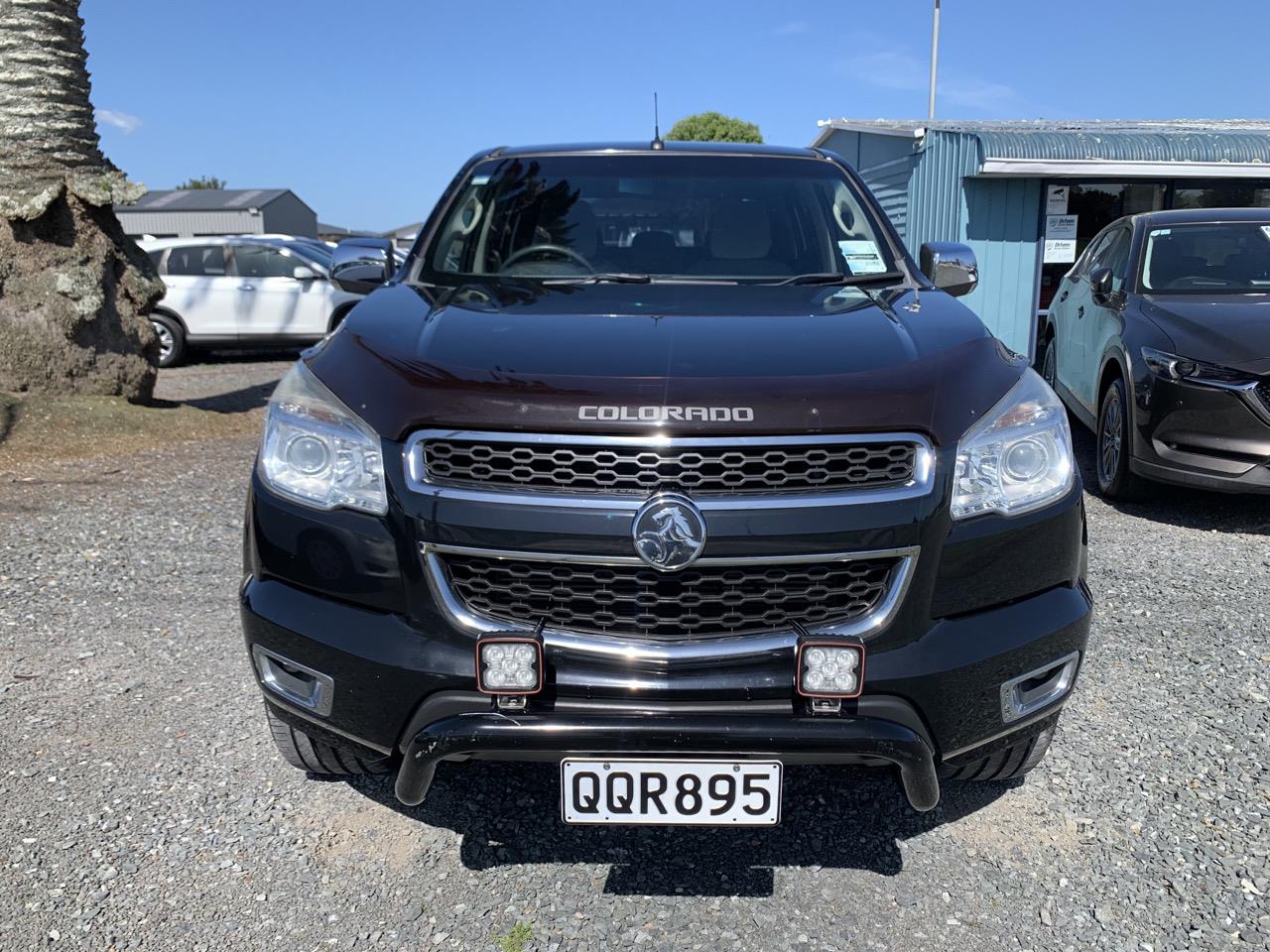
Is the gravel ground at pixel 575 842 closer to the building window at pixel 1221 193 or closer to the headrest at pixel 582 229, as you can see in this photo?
the headrest at pixel 582 229

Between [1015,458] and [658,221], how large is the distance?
5.54 feet

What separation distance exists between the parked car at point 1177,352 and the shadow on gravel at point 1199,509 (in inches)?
6.6

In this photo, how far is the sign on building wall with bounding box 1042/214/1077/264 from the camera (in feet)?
41.5

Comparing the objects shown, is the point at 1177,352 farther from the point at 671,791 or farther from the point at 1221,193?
the point at 1221,193

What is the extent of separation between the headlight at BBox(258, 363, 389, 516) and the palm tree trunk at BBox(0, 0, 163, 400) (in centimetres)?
604

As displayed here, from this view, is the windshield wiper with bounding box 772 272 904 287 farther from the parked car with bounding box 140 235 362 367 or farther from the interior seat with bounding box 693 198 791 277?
the parked car with bounding box 140 235 362 367

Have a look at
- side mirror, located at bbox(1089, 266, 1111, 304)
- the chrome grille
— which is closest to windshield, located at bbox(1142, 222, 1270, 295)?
side mirror, located at bbox(1089, 266, 1111, 304)

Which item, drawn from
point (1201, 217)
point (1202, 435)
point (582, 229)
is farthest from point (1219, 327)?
point (582, 229)

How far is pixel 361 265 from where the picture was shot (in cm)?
387

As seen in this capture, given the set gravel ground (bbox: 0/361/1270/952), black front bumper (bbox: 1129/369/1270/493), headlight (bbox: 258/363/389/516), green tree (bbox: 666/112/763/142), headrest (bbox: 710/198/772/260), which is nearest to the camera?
headlight (bbox: 258/363/389/516)

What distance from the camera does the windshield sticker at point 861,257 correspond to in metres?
3.44

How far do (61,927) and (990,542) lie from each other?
2231 millimetres

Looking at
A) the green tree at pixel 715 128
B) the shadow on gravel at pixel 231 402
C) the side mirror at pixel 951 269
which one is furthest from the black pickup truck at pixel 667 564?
the green tree at pixel 715 128

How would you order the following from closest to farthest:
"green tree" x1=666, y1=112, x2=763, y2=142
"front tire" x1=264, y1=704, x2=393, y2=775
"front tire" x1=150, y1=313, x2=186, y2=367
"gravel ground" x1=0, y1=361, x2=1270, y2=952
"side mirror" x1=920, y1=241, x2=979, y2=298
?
"gravel ground" x1=0, y1=361, x2=1270, y2=952 < "front tire" x1=264, y1=704, x2=393, y2=775 < "side mirror" x1=920, y1=241, x2=979, y2=298 < "front tire" x1=150, y1=313, x2=186, y2=367 < "green tree" x1=666, y1=112, x2=763, y2=142
